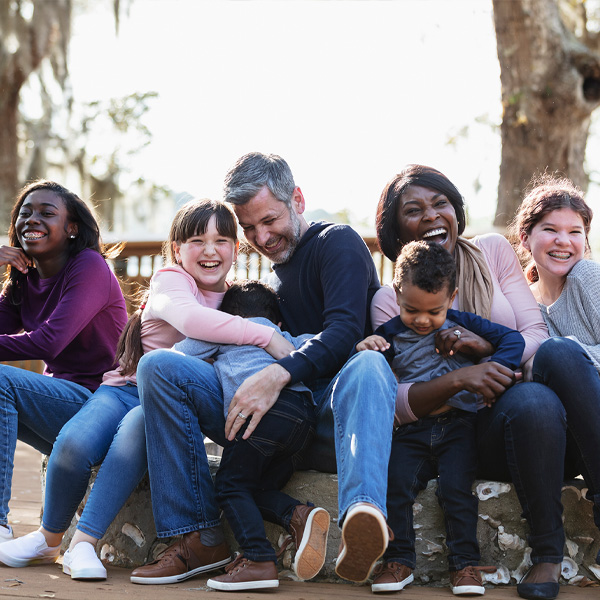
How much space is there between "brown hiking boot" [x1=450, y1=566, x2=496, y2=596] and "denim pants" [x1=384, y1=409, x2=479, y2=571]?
2cm

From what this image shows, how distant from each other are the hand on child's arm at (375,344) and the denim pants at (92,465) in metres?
0.77

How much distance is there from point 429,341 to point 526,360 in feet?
1.11

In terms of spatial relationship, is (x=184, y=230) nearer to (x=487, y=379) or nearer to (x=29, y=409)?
(x=29, y=409)

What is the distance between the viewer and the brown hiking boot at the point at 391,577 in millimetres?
2189

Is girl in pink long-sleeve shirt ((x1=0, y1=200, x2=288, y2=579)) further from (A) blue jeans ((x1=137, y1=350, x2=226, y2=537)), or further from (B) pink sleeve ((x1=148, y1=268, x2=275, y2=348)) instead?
(A) blue jeans ((x1=137, y1=350, x2=226, y2=537))

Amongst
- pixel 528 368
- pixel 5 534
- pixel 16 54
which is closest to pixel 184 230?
pixel 5 534

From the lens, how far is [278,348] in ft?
8.43

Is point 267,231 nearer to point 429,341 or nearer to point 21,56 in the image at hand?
point 429,341

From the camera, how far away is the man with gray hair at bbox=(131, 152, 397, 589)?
2.06 meters

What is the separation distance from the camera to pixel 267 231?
9.50 feet

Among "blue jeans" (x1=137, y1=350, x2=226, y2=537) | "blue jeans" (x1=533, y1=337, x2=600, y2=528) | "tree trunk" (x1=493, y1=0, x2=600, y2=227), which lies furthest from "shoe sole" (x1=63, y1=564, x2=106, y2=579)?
"tree trunk" (x1=493, y1=0, x2=600, y2=227)

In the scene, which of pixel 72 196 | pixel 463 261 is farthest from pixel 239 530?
pixel 72 196

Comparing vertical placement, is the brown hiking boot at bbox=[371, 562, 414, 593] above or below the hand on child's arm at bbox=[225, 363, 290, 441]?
below

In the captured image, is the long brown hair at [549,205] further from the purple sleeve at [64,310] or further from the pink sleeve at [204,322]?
the purple sleeve at [64,310]
